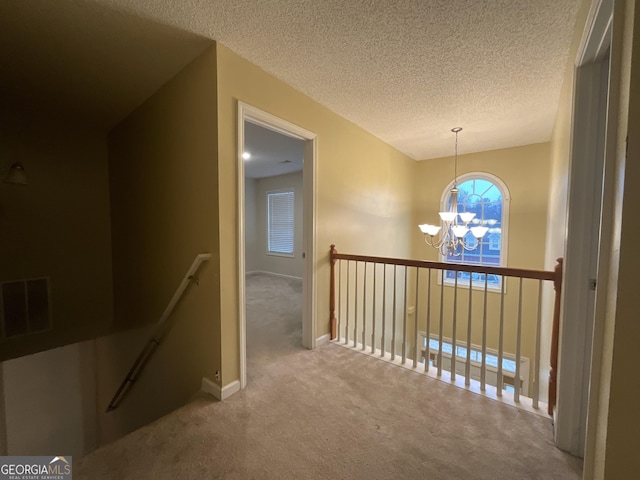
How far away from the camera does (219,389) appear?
183 centimetres

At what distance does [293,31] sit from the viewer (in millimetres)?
1612

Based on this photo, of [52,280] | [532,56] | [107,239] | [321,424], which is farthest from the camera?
[107,239]

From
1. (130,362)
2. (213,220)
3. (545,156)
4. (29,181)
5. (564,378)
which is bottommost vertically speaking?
(130,362)

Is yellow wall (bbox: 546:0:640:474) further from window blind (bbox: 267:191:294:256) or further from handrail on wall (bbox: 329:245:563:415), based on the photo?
window blind (bbox: 267:191:294:256)

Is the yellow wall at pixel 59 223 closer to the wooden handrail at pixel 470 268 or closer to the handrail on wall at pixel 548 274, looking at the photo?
the wooden handrail at pixel 470 268

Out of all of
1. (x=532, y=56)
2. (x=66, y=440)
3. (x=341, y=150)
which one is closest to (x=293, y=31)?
(x=341, y=150)

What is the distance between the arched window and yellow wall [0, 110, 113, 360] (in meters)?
5.26

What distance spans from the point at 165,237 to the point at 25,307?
2.10 meters

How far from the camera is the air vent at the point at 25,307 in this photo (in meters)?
2.75

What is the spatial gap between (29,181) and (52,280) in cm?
115

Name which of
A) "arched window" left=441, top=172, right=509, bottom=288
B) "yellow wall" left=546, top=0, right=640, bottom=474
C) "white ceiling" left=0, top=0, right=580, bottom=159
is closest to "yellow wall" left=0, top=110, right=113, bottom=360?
"white ceiling" left=0, top=0, right=580, bottom=159

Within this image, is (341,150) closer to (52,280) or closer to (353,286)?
(353,286)

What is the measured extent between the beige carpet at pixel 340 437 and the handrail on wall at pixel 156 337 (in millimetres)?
785

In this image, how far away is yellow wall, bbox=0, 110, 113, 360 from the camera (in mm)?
2773
